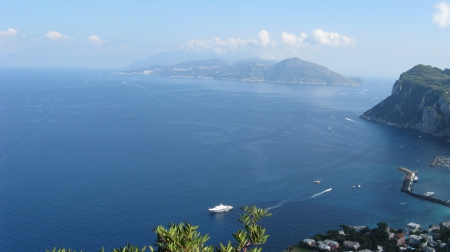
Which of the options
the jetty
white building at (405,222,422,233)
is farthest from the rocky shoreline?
white building at (405,222,422,233)

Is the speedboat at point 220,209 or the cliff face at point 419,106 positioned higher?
the cliff face at point 419,106

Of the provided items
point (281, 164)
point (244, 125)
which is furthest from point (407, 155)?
point (244, 125)

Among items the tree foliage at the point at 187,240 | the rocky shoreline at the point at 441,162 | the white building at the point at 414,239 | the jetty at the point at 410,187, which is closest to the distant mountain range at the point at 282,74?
the rocky shoreline at the point at 441,162

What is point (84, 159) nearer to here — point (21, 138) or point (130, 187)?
point (130, 187)

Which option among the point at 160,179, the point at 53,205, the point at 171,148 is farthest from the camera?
the point at 171,148

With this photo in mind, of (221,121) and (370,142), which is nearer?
(370,142)

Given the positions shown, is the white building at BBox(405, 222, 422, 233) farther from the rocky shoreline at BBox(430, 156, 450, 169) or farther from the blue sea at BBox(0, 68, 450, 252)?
the rocky shoreline at BBox(430, 156, 450, 169)

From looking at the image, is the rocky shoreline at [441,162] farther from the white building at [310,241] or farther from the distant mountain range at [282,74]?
the distant mountain range at [282,74]
